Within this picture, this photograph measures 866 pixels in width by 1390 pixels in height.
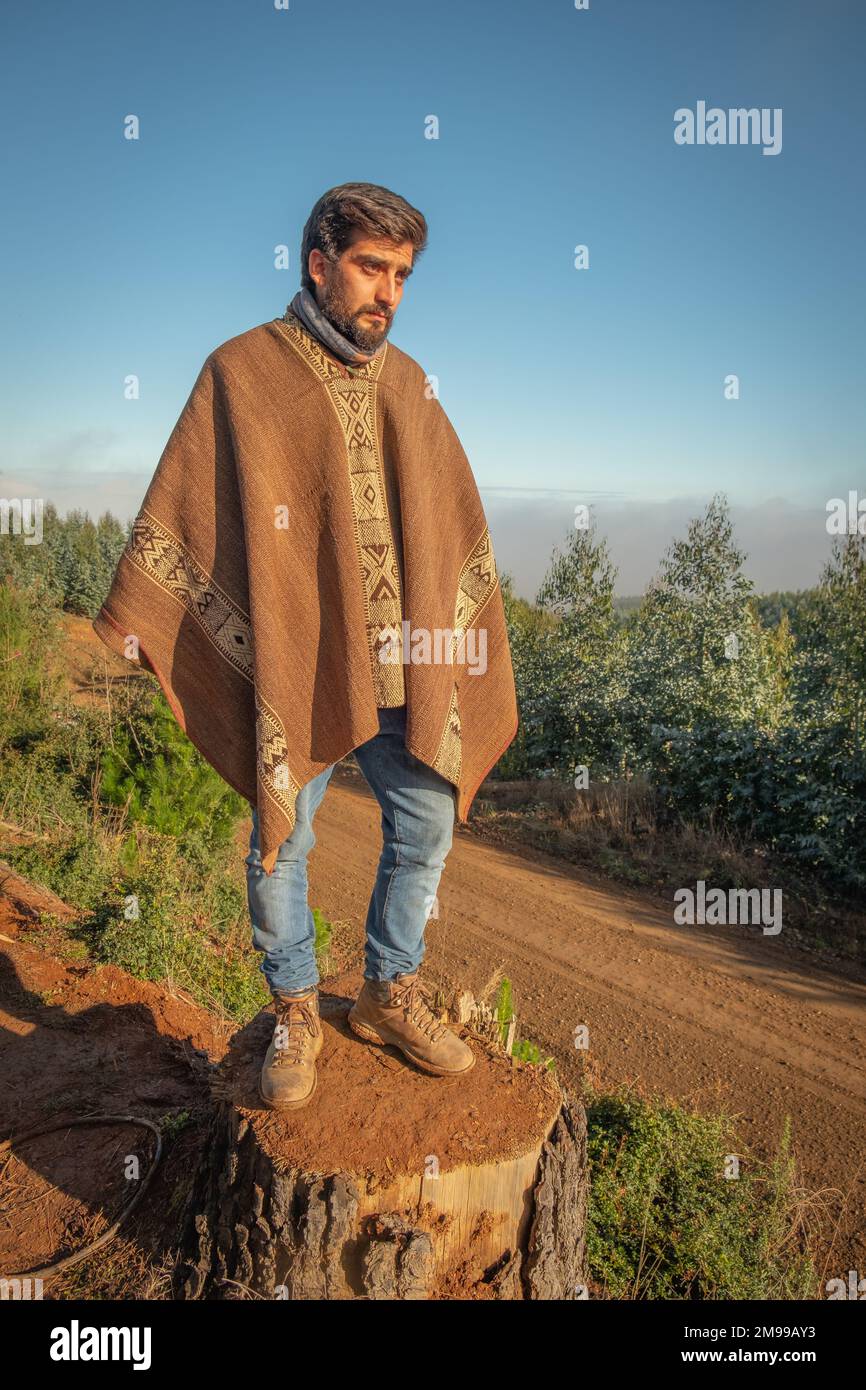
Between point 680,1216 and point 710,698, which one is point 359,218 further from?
point 710,698

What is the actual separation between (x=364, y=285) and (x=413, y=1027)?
7.57 ft

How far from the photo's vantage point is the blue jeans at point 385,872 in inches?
105

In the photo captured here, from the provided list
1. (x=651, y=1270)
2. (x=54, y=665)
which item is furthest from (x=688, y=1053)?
(x=54, y=665)

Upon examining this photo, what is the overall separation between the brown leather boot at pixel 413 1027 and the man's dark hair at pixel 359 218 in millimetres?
2287

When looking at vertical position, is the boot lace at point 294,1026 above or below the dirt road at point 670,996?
above

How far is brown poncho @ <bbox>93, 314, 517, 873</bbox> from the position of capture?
7.98 feet

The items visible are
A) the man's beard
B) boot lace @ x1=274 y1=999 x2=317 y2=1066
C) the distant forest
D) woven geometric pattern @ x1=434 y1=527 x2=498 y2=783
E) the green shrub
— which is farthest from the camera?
the distant forest

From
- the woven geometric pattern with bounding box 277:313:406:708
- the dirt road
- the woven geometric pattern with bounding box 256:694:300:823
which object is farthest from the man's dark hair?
the dirt road

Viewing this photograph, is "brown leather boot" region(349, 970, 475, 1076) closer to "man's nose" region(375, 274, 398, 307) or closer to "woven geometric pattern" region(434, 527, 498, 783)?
"woven geometric pattern" region(434, 527, 498, 783)

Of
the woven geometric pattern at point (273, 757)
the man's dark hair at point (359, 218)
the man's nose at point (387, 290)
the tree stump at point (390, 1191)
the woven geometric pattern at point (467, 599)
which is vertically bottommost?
the tree stump at point (390, 1191)

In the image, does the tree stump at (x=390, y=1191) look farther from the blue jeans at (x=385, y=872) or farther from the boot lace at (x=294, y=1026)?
the blue jeans at (x=385, y=872)

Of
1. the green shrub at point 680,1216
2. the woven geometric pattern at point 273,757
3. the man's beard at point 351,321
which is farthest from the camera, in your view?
the green shrub at point 680,1216

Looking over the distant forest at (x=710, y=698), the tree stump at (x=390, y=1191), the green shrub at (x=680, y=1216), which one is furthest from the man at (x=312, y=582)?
the distant forest at (x=710, y=698)

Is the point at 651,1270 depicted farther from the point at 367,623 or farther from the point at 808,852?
the point at 808,852
